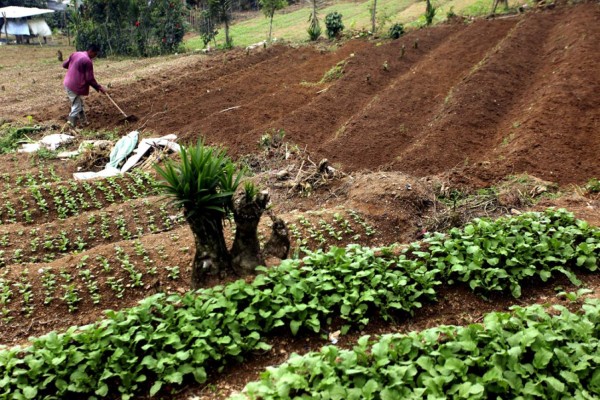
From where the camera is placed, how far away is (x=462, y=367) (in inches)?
140

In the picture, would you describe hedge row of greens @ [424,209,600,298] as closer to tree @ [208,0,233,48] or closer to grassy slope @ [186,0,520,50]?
grassy slope @ [186,0,520,50]

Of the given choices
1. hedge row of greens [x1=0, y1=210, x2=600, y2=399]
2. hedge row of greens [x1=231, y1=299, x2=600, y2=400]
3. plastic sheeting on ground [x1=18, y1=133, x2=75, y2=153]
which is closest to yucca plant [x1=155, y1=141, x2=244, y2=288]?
hedge row of greens [x1=0, y1=210, x2=600, y2=399]

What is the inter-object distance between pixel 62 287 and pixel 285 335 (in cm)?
259

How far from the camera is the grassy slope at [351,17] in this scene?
72.6 feet

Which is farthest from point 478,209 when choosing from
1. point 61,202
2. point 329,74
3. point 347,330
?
point 329,74

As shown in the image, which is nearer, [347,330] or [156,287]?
[347,330]

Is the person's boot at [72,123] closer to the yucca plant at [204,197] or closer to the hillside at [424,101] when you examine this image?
the hillside at [424,101]

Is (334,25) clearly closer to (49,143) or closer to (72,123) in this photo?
(72,123)

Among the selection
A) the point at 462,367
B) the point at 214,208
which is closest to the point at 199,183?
the point at 214,208

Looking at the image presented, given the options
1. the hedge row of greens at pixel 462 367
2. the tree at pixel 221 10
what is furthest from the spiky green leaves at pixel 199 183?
the tree at pixel 221 10

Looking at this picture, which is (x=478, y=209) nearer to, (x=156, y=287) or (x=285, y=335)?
(x=285, y=335)

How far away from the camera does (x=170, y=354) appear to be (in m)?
4.05

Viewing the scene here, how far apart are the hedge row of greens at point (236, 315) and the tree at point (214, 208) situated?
33 cm

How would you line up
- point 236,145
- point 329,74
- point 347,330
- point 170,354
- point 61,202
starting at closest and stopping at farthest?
point 170,354
point 347,330
point 61,202
point 236,145
point 329,74
